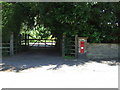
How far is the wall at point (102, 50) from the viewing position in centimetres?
875

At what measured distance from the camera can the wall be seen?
28.7ft

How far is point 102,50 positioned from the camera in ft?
28.9

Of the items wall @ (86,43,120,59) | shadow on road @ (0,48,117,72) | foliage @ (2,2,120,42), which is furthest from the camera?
wall @ (86,43,120,59)

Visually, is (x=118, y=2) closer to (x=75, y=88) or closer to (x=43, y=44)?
(x=75, y=88)

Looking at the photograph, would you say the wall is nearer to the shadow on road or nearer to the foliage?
the foliage

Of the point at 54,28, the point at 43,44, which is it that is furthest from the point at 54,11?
the point at 43,44

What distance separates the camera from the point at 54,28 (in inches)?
359

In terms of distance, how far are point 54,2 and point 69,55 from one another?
4.00m

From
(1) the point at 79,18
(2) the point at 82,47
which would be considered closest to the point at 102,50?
(2) the point at 82,47

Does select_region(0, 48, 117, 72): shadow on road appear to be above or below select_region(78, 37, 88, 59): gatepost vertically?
below

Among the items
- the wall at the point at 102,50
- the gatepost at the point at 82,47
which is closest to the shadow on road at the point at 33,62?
the gatepost at the point at 82,47

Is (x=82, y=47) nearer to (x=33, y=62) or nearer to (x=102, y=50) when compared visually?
(x=102, y=50)

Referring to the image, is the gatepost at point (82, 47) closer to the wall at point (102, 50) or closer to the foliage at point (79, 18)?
the wall at point (102, 50)

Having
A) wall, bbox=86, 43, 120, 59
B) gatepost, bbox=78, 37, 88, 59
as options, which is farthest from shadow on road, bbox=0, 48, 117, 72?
wall, bbox=86, 43, 120, 59
